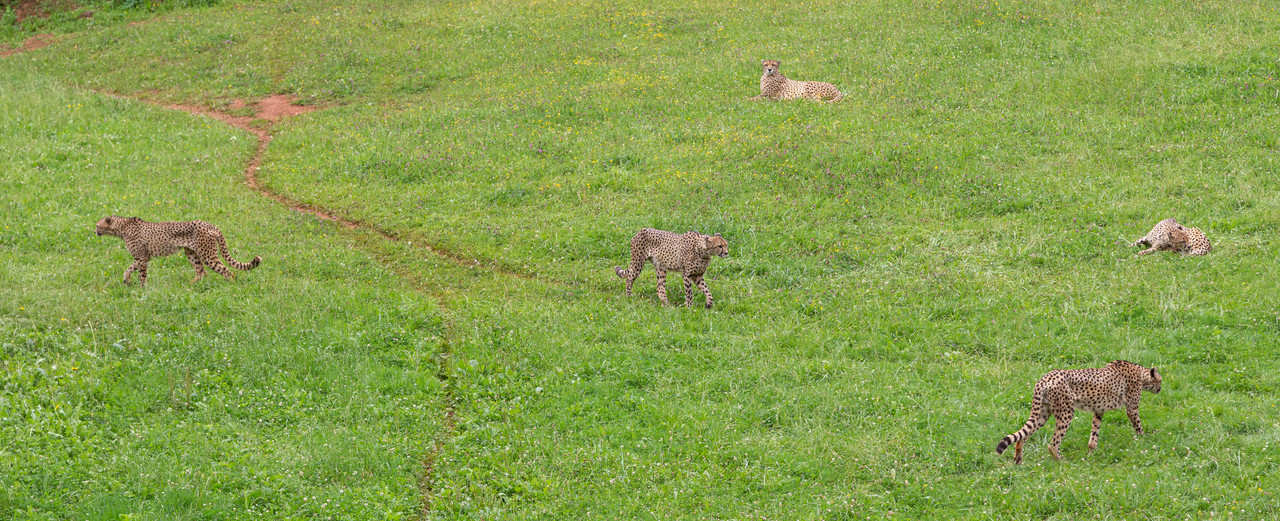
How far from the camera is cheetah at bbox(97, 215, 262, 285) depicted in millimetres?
18172

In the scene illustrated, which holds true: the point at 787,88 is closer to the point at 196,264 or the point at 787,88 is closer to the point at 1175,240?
the point at 1175,240

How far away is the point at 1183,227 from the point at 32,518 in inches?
683

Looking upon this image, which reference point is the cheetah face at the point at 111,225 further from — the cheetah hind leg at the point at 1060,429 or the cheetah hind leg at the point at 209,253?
the cheetah hind leg at the point at 1060,429

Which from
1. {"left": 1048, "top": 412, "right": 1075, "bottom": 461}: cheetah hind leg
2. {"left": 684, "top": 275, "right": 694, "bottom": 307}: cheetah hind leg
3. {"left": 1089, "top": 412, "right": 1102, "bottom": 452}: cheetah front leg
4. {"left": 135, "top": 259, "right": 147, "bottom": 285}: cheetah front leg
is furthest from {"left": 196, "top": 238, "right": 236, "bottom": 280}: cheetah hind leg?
{"left": 1089, "top": 412, "right": 1102, "bottom": 452}: cheetah front leg

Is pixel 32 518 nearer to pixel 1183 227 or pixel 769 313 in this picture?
pixel 769 313

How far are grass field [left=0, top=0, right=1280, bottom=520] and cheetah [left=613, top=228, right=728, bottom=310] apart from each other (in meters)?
0.48

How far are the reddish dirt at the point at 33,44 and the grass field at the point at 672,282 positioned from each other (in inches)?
263

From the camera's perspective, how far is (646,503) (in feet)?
41.5

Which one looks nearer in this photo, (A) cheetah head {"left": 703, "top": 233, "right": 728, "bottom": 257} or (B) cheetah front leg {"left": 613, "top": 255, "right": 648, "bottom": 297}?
(A) cheetah head {"left": 703, "top": 233, "right": 728, "bottom": 257}

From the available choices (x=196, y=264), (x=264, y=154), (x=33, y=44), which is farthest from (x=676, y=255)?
(x=33, y=44)

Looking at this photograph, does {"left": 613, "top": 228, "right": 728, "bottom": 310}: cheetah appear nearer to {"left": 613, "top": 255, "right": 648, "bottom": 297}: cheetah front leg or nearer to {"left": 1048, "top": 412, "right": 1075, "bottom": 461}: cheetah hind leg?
{"left": 613, "top": 255, "right": 648, "bottom": 297}: cheetah front leg

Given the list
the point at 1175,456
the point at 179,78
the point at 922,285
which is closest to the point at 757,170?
the point at 922,285

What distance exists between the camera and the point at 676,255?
1788 cm

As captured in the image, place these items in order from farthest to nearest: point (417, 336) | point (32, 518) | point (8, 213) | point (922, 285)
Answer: point (8, 213) < point (922, 285) < point (417, 336) < point (32, 518)
